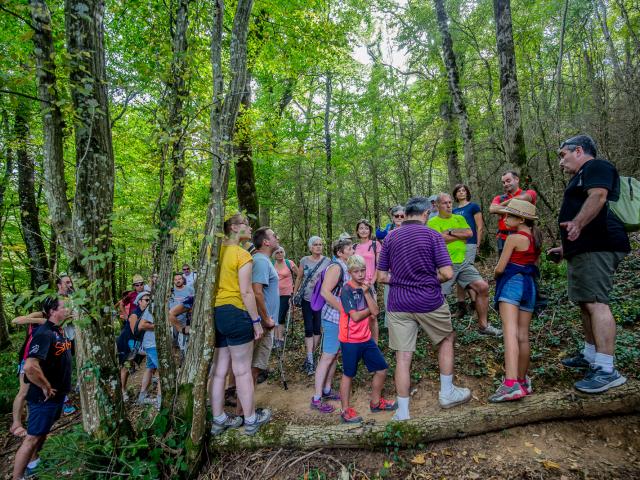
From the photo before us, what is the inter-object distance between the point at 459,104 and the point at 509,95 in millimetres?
2182

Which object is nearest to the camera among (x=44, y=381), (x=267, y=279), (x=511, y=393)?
(x=511, y=393)

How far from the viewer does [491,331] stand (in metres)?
4.90

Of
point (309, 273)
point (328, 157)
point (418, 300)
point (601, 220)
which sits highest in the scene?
point (328, 157)

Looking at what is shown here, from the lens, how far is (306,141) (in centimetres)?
1265

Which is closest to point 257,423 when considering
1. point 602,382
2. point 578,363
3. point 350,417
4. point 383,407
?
point 350,417

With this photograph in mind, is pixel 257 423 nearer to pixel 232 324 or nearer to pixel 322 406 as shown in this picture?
pixel 322 406

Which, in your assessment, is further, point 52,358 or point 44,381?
point 52,358

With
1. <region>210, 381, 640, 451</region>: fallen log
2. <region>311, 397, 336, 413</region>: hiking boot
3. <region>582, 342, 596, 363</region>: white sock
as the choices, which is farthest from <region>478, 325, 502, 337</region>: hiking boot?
<region>311, 397, 336, 413</region>: hiking boot

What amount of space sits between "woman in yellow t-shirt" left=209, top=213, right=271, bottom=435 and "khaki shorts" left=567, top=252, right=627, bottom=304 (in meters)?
3.46

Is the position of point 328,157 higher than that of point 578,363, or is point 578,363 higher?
point 328,157

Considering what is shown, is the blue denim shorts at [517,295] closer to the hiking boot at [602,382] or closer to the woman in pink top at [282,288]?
the hiking boot at [602,382]

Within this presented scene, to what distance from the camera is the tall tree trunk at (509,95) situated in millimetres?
6172

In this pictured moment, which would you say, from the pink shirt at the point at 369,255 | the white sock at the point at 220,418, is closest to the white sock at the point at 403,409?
the white sock at the point at 220,418

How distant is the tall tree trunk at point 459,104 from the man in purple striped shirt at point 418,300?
552 centimetres
